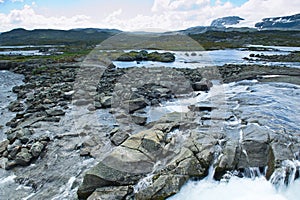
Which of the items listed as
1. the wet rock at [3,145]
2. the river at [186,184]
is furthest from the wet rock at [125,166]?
the wet rock at [3,145]

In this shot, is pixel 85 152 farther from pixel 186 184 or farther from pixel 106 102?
pixel 106 102

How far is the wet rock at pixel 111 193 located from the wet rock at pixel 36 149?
399 centimetres

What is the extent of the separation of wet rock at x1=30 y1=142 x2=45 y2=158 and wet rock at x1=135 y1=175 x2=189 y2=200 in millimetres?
5001

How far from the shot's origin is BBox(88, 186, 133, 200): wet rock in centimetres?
713

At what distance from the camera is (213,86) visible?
22.1 metres

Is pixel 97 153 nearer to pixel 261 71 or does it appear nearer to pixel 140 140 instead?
pixel 140 140

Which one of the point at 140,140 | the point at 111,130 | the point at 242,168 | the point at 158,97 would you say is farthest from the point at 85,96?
the point at 242,168

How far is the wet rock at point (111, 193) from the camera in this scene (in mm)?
7129

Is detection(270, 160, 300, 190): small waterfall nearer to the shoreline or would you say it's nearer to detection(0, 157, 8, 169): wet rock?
the shoreline

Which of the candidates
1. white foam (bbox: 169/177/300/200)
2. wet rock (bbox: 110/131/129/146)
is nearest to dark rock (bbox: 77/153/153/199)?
white foam (bbox: 169/177/300/200)

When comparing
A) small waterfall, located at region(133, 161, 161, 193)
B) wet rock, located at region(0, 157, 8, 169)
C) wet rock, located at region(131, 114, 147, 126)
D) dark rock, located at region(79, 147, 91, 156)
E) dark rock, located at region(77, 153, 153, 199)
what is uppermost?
dark rock, located at region(77, 153, 153, 199)

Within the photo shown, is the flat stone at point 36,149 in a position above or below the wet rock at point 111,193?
below

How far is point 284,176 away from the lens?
7695 millimetres

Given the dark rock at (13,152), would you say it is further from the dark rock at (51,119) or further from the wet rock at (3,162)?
the dark rock at (51,119)
